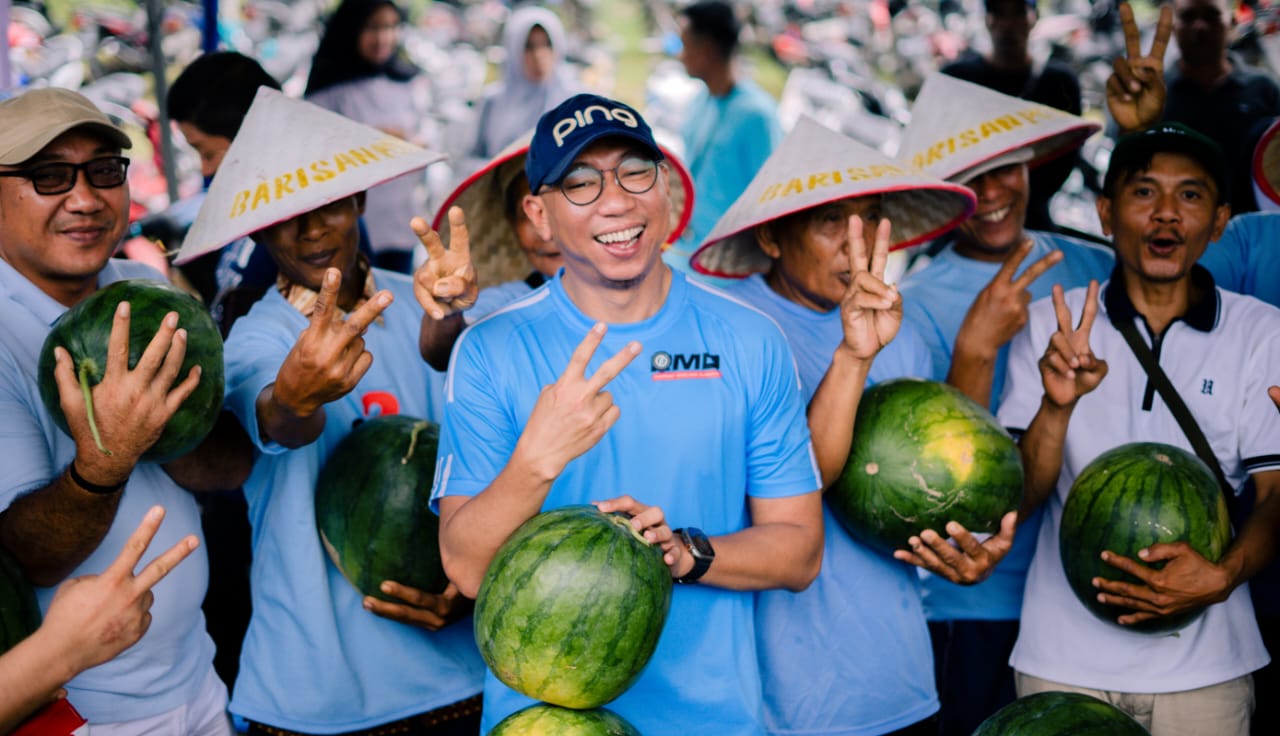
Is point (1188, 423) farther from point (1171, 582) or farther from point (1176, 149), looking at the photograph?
point (1176, 149)

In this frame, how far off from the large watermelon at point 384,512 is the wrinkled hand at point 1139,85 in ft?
8.63

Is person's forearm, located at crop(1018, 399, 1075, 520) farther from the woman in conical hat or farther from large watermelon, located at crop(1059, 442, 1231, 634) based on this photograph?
the woman in conical hat

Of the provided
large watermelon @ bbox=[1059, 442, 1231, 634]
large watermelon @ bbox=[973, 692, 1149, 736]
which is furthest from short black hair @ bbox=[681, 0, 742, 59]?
large watermelon @ bbox=[973, 692, 1149, 736]

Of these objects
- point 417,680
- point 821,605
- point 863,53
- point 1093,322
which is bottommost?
point 417,680

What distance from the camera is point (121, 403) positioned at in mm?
2295

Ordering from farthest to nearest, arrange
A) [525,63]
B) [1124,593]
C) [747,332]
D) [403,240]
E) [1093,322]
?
[525,63]
[403,240]
[1093,322]
[1124,593]
[747,332]

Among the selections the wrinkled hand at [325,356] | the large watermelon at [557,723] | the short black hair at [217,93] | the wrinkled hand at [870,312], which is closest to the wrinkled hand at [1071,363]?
the wrinkled hand at [870,312]

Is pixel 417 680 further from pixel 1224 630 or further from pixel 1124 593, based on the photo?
pixel 1224 630

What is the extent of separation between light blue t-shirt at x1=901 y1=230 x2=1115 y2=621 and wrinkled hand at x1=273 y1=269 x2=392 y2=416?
1.81m

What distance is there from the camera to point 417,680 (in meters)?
3.05

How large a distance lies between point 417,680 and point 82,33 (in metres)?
8.54

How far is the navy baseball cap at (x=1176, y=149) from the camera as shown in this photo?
131 inches

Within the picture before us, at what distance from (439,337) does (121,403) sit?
0.88 m

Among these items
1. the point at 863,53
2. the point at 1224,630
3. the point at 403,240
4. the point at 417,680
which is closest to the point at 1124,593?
the point at 1224,630
